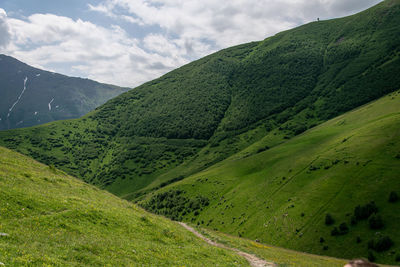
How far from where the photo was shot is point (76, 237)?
17656 mm

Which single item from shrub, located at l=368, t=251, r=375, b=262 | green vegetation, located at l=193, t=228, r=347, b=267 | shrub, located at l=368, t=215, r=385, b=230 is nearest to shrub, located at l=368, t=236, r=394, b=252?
shrub, located at l=368, t=251, r=375, b=262

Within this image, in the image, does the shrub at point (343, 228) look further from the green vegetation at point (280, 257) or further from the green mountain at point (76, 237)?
the green mountain at point (76, 237)

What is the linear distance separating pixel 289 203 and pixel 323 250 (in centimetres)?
2219

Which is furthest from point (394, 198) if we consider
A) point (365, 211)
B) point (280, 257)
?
point (280, 257)

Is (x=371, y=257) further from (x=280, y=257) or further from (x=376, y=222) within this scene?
(x=280, y=257)

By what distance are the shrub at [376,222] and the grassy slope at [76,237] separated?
4661 centimetres

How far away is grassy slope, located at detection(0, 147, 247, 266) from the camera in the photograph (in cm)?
1359

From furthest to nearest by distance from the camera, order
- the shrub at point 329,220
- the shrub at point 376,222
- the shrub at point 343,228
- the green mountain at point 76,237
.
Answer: the shrub at point 329,220 → the shrub at point 343,228 → the shrub at point 376,222 → the green mountain at point 76,237

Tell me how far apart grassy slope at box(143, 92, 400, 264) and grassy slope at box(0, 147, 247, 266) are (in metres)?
46.4

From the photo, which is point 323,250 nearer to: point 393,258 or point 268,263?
point 393,258

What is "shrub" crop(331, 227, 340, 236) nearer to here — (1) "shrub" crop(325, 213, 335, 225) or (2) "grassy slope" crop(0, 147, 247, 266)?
(1) "shrub" crop(325, 213, 335, 225)

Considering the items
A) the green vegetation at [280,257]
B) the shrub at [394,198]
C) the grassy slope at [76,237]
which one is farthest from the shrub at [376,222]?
the grassy slope at [76,237]

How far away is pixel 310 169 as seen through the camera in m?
92.2

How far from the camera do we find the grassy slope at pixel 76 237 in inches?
535
